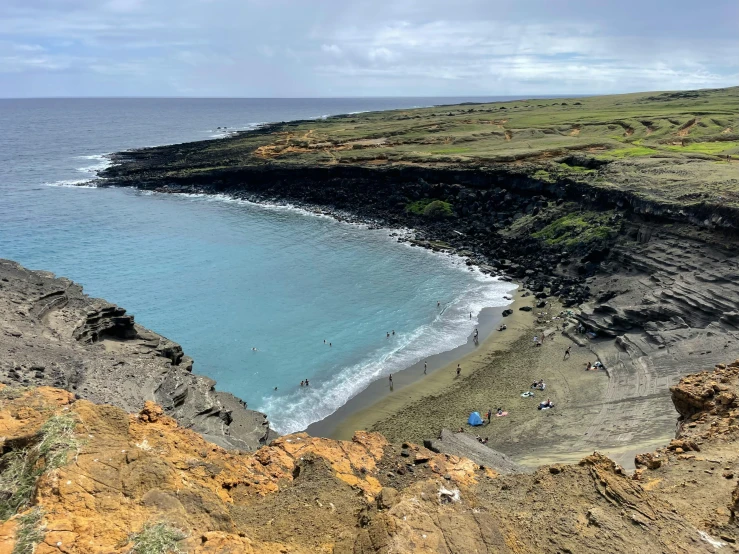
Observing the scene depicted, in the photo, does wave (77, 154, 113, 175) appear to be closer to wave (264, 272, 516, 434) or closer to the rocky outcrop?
the rocky outcrop

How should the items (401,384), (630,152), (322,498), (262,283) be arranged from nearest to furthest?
(322,498) < (401,384) < (262,283) < (630,152)

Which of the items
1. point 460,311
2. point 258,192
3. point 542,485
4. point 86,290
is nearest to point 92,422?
point 542,485

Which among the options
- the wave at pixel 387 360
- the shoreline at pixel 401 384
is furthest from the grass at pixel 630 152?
the shoreline at pixel 401 384

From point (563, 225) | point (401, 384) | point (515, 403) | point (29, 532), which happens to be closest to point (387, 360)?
point (401, 384)

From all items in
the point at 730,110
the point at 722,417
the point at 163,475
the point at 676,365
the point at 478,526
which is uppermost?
the point at 730,110

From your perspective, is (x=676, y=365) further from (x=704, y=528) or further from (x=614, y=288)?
(x=704, y=528)

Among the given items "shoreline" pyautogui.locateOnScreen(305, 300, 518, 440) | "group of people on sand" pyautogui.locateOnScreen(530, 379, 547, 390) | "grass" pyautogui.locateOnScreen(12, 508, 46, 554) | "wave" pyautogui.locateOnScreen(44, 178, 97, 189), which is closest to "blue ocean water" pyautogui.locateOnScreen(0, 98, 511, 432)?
"shoreline" pyautogui.locateOnScreen(305, 300, 518, 440)

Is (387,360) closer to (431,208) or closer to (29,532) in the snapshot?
(29,532)
